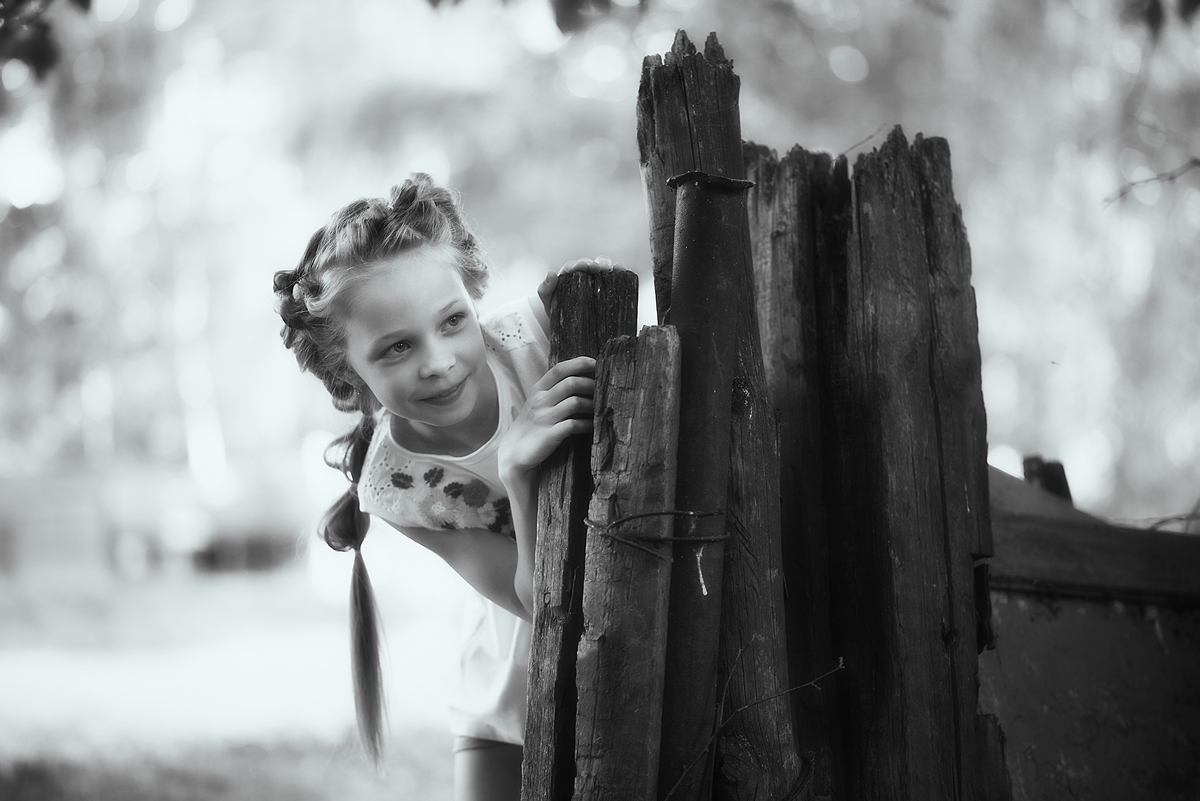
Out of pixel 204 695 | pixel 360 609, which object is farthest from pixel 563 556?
pixel 204 695

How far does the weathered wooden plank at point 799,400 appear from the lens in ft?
6.57

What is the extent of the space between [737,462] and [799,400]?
17.3 inches

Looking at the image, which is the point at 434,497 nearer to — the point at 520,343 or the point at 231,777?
the point at 520,343

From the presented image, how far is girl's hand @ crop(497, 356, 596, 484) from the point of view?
1777 millimetres

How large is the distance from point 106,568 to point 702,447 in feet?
50.8

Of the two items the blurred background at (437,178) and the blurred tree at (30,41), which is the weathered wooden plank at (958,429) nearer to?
the blurred tree at (30,41)

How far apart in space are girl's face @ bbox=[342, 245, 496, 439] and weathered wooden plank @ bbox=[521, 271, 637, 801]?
0.39 meters

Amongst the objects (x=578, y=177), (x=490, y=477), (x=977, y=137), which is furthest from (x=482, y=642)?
(x=977, y=137)

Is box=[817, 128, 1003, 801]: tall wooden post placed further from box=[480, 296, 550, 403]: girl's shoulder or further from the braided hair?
the braided hair

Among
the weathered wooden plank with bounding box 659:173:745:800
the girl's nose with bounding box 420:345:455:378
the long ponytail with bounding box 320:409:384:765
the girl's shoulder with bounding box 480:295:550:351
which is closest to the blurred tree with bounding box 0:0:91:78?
the long ponytail with bounding box 320:409:384:765

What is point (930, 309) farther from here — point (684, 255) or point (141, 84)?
point (141, 84)

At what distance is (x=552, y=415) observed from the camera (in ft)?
5.87

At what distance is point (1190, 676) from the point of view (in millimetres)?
2760

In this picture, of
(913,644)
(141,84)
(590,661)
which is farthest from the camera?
(141,84)
